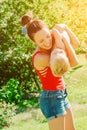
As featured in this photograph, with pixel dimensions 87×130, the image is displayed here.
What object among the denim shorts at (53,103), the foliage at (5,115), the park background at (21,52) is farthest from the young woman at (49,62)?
the park background at (21,52)

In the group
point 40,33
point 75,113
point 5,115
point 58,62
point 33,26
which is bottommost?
point 75,113

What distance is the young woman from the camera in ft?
16.6

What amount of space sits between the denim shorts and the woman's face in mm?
621

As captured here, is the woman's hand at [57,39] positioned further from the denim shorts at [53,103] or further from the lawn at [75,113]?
the lawn at [75,113]

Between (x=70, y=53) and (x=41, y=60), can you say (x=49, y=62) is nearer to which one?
(x=41, y=60)

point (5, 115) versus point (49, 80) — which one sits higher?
point (49, 80)

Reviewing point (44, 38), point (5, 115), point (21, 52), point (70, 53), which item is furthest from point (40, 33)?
point (21, 52)

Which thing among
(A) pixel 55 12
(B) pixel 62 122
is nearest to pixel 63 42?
(B) pixel 62 122

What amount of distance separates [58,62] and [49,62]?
226mm

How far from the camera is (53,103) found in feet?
17.0

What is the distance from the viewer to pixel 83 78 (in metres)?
23.0

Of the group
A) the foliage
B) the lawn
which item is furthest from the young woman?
the foliage

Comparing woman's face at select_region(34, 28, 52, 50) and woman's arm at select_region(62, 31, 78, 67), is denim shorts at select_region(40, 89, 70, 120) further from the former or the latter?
woman's face at select_region(34, 28, 52, 50)

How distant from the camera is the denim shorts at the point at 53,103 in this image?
5145 mm
